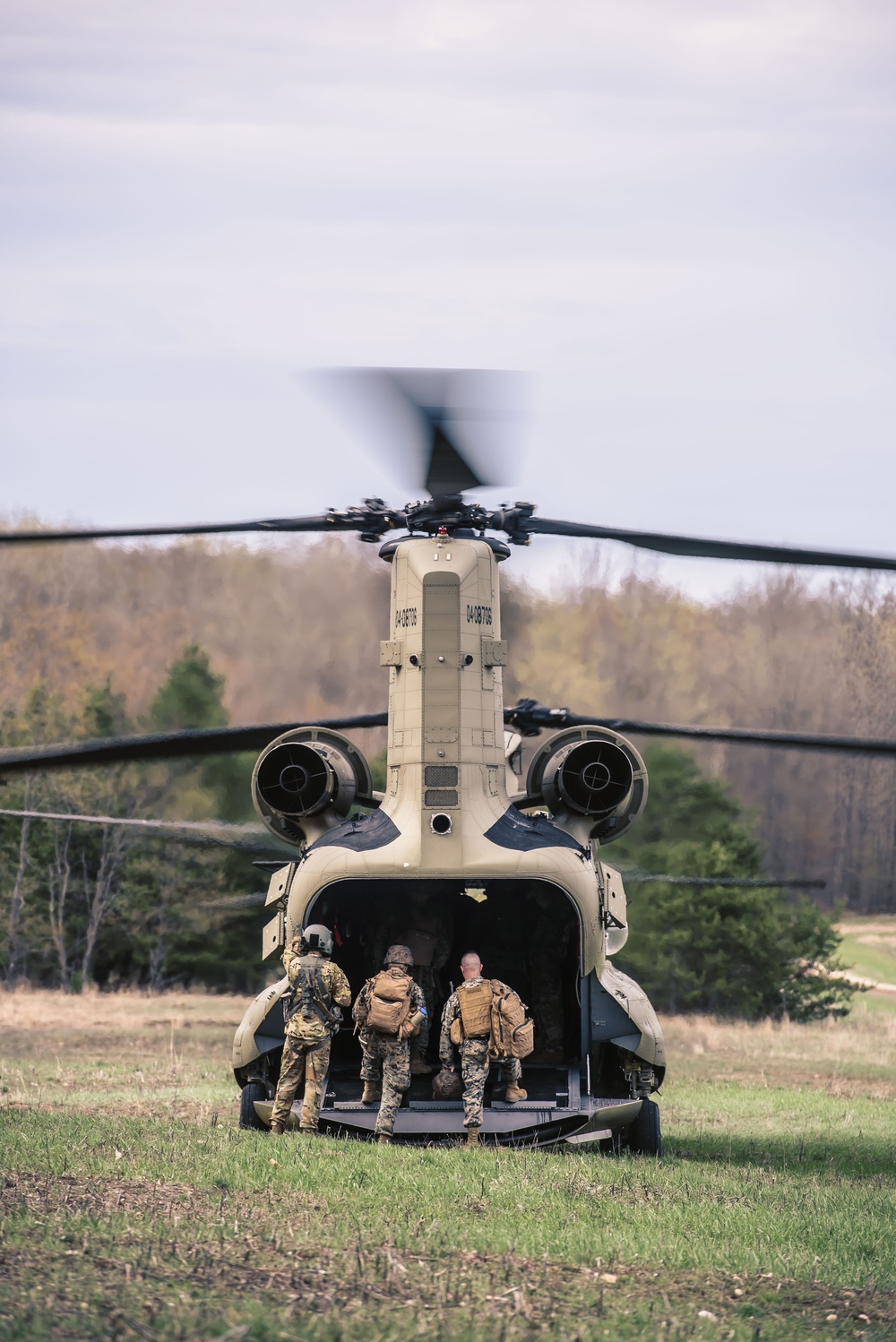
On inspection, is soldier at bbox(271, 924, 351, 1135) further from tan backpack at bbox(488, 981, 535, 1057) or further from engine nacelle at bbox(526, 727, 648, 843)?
engine nacelle at bbox(526, 727, 648, 843)

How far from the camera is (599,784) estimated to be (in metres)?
13.4

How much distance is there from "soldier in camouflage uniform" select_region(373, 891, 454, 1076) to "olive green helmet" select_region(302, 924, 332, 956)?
138 cm

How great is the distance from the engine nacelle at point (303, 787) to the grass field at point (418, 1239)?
2546 millimetres

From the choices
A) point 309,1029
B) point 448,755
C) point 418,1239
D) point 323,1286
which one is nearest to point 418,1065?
point 309,1029

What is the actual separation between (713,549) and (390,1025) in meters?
4.31

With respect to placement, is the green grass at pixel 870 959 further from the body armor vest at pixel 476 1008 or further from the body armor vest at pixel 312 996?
the body armor vest at pixel 312 996

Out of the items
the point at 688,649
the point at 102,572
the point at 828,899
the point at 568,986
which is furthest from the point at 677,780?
the point at 568,986

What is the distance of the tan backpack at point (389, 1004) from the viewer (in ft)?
38.1

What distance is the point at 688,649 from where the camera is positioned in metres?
34.8

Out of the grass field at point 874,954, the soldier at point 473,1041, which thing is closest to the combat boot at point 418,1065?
the soldier at point 473,1041

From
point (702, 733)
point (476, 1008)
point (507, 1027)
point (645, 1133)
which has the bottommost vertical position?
point (645, 1133)

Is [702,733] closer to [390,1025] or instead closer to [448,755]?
[448,755]

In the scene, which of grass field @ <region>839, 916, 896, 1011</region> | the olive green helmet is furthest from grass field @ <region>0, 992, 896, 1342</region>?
grass field @ <region>839, 916, 896, 1011</region>

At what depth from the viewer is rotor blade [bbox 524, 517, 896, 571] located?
10781 millimetres
